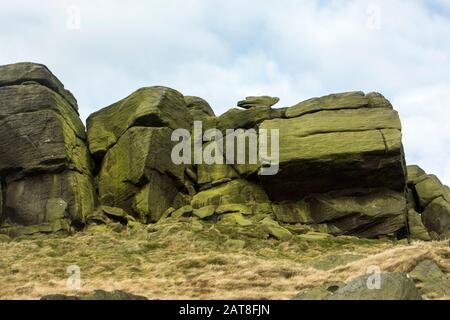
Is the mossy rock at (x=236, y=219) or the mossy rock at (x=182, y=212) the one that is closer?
the mossy rock at (x=236, y=219)

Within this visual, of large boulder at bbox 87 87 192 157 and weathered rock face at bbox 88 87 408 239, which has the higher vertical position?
large boulder at bbox 87 87 192 157

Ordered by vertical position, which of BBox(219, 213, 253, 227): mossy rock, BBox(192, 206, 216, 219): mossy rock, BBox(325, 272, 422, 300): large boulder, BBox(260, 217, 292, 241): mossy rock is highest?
BBox(192, 206, 216, 219): mossy rock

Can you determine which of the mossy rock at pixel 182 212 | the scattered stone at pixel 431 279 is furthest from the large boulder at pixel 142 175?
the scattered stone at pixel 431 279

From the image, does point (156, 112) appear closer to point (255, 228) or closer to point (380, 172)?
point (255, 228)

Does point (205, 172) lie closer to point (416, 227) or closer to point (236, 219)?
point (236, 219)

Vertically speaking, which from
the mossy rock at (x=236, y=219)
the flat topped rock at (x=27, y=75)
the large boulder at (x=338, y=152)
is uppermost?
the flat topped rock at (x=27, y=75)

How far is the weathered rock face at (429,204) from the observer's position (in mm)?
43969

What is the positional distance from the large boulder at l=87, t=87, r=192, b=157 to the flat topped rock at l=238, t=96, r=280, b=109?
5123 millimetres

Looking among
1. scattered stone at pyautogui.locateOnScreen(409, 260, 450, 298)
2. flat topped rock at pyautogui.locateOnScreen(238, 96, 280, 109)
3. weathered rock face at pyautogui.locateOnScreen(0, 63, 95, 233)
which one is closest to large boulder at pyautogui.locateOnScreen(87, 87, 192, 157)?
Answer: weathered rock face at pyautogui.locateOnScreen(0, 63, 95, 233)

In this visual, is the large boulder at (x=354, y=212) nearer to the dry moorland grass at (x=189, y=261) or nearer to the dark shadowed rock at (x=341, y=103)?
the dry moorland grass at (x=189, y=261)

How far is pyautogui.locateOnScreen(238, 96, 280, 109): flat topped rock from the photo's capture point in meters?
48.3

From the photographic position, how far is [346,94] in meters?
44.5

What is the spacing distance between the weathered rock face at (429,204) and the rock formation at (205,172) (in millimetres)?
105

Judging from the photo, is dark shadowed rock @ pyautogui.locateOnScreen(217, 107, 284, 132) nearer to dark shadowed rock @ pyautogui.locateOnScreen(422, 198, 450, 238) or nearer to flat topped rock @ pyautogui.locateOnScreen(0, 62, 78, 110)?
flat topped rock @ pyautogui.locateOnScreen(0, 62, 78, 110)
